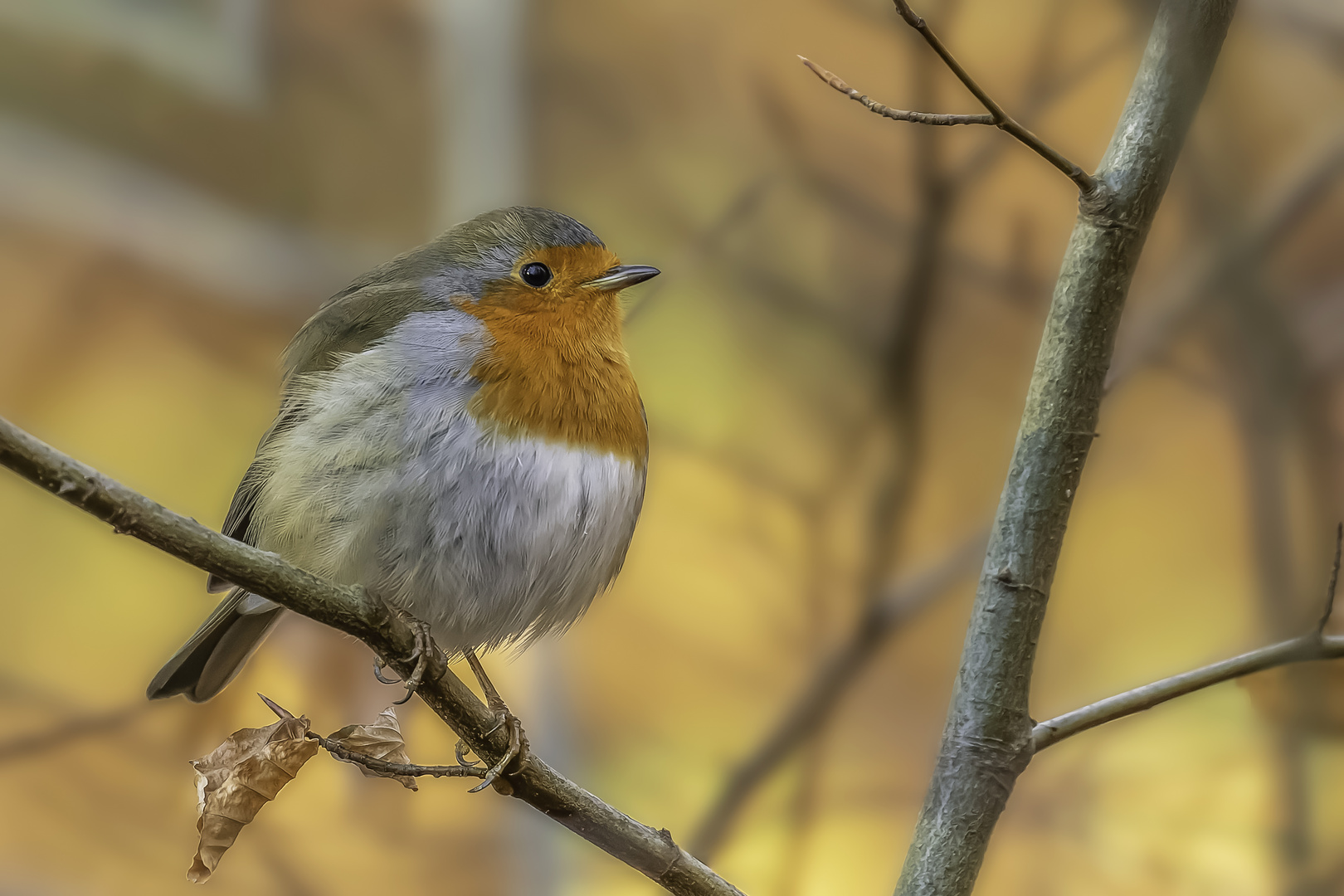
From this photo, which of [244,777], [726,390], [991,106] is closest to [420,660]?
[244,777]

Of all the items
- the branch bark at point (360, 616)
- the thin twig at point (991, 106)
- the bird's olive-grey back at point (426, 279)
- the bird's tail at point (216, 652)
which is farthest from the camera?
the bird's tail at point (216, 652)

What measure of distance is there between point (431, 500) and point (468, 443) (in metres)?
0.09

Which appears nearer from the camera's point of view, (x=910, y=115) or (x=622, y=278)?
(x=910, y=115)

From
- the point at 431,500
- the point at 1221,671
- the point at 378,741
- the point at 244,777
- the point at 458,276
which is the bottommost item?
the point at 244,777

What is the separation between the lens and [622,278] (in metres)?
1.70

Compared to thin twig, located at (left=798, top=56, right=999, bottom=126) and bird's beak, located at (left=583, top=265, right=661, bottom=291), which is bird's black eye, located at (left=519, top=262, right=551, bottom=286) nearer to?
bird's beak, located at (left=583, top=265, right=661, bottom=291)

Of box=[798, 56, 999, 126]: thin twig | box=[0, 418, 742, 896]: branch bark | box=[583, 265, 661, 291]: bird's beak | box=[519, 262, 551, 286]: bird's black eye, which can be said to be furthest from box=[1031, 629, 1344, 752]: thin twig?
box=[519, 262, 551, 286]: bird's black eye

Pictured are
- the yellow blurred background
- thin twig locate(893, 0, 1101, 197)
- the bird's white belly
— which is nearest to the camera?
thin twig locate(893, 0, 1101, 197)

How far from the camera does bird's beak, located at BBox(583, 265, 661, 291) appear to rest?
1.68 m

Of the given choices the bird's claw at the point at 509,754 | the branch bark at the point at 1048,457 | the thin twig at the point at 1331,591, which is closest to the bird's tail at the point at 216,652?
the bird's claw at the point at 509,754

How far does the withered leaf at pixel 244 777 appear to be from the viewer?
3.98 ft

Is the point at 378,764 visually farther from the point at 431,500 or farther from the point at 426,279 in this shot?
the point at 426,279

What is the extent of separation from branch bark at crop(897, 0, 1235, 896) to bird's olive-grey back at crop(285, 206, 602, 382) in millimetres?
823

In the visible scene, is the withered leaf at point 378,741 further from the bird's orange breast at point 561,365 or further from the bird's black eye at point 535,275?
the bird's black eye at point 535,275
